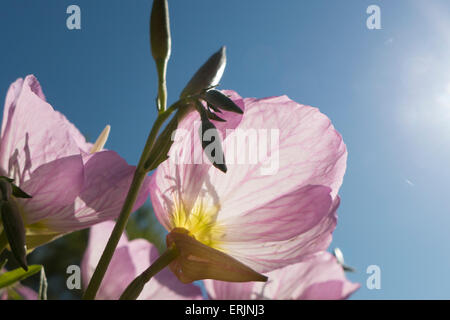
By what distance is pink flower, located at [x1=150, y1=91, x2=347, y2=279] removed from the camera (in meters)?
0.24

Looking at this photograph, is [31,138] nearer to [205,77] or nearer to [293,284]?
[205,77]

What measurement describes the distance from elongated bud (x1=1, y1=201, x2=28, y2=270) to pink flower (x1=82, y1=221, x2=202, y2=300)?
0.12 m

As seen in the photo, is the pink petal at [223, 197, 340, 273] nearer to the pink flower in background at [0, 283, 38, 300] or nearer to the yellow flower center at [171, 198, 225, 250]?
the yellow flower center at [171, 198, 225, 250]

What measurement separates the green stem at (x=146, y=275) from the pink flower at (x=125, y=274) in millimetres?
86

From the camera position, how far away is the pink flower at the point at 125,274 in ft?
1.05

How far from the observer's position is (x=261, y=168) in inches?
10.0

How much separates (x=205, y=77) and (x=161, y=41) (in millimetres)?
33

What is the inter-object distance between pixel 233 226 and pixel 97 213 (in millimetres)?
71

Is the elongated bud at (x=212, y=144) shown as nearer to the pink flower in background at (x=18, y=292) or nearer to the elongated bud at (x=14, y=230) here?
the elongated bud at (x=14, y=230)

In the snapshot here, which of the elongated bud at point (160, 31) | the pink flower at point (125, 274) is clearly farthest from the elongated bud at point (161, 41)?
the pink flower at point (125, 274)

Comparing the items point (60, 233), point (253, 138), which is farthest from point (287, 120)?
point (60, 233)
